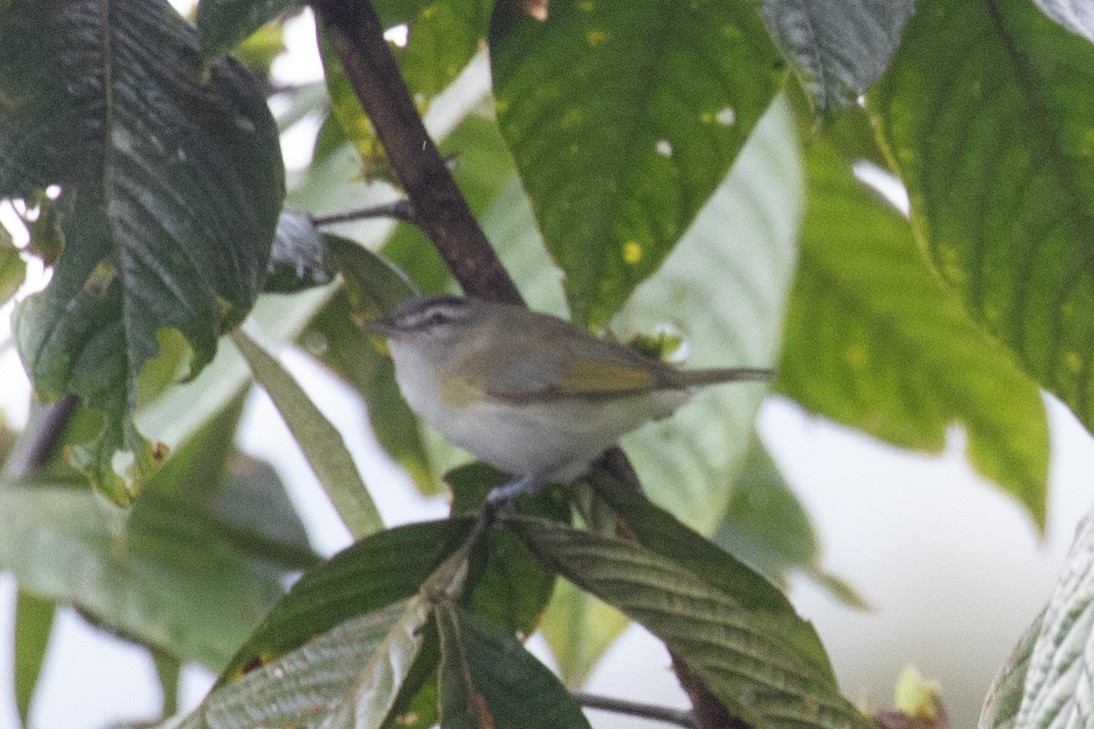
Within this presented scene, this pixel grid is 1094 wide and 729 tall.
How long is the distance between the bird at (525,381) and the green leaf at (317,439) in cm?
20

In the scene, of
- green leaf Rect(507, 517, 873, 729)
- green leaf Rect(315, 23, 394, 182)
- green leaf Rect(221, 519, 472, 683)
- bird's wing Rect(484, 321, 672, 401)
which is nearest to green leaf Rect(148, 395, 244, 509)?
bird's wing Rect(484, 321, 672, 401)

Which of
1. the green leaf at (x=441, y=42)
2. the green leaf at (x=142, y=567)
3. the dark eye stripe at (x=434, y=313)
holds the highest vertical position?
the green leaf at (x=441, y=42)

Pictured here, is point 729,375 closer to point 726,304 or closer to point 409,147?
point 726,304

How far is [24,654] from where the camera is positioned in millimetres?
1144

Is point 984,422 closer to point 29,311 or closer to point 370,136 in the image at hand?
point 370,136

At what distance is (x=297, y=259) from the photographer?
684mm

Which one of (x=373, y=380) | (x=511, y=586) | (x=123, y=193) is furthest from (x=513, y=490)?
(x=373, y=380)

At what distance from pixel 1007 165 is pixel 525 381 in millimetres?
542

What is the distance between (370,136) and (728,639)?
0.39 meters

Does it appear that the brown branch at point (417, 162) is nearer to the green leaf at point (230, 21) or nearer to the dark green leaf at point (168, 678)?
the green leaf at point (230, 21)

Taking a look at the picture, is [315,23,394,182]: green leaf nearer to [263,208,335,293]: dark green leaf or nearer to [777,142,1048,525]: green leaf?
[263,208,335,293]: dark green leaf

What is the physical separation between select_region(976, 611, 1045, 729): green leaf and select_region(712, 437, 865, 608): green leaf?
836mm

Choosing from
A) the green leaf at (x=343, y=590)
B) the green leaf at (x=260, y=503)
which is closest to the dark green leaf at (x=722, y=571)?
the green leaf at (x=343, y=590)

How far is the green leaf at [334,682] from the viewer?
19.9 inches
